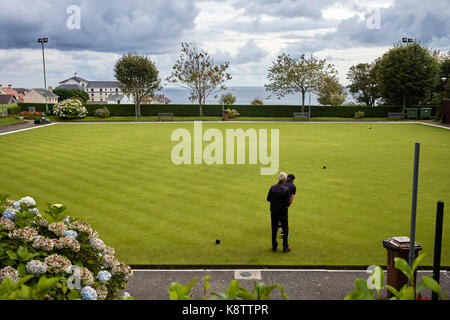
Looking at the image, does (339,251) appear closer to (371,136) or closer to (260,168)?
(260,168)

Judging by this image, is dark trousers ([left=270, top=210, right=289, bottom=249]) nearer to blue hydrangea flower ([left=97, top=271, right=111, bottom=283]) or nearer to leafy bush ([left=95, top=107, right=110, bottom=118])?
blue hydrangea flower ([left=97, top=271, right=111, bottom=283])

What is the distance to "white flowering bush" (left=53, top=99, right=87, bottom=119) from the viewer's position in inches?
2046

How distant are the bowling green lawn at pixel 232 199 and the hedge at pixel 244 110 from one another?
1308 inches

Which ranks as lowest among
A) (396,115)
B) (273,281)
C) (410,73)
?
(273,281)

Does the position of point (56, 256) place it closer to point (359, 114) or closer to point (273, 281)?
point (273, 281)

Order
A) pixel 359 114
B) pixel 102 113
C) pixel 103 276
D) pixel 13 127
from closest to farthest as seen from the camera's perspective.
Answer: pixel 103 276 → pixel 13 127 → pixel 102 113 → pixel 359 114

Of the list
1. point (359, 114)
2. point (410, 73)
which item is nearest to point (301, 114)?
point (359, 114)

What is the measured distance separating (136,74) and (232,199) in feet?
172

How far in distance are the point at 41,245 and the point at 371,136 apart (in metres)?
32.8

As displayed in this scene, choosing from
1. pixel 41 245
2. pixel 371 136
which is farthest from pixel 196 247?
pixel 371 136

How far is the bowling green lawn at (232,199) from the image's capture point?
9828 mm

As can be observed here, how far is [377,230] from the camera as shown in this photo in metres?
11.0

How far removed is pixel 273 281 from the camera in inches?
316

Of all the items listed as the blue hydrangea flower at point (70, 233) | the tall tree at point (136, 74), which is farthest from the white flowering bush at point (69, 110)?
the blue hydrangea flower at point (70, 233)
